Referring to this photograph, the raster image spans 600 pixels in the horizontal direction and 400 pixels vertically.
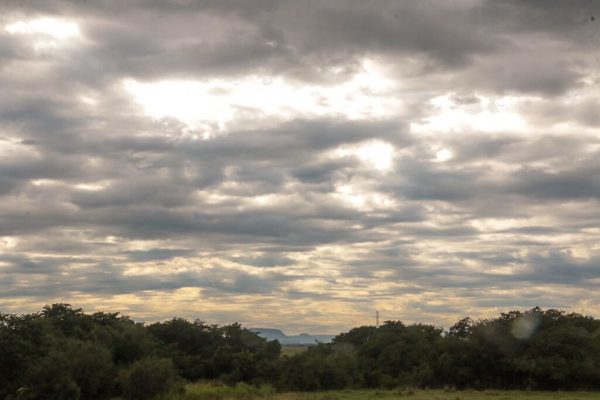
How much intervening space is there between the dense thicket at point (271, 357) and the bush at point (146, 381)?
0.07 metres

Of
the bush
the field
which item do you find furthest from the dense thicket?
the field

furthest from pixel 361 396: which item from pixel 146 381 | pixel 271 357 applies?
pixel 271 357

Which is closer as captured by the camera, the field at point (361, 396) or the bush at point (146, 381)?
the field at point (361, 396)

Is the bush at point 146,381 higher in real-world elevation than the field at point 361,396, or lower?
higher

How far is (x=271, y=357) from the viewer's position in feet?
230

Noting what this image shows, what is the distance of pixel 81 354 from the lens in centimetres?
5075

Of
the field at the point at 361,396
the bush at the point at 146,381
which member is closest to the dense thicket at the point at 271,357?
the bush at the point at 146,381

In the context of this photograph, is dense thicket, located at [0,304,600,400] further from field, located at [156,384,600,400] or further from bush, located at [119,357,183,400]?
field, located at [156,384,600,400]

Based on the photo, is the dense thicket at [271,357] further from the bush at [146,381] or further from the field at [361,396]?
the field at [361,396]

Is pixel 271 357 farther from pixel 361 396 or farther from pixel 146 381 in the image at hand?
pixel 146 381

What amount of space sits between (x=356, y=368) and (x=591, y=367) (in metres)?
20.5

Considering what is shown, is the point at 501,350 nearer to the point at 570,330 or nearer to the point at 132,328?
the point at 570,330

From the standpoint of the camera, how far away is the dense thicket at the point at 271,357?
49.9m

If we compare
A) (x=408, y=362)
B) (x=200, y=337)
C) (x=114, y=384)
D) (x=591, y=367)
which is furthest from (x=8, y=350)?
(x=591, y=367)
